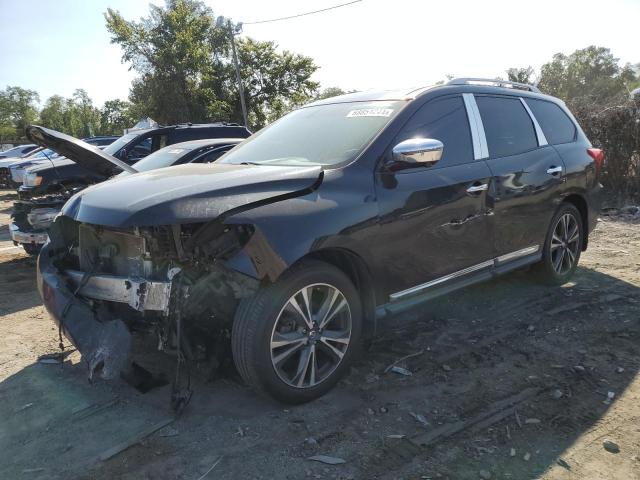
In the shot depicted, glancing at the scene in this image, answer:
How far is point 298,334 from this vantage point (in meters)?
2.95

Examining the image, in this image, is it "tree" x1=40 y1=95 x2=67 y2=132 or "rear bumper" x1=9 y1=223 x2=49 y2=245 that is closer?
"rear bumper" x1=9 y1=223 x2=49 y2=245

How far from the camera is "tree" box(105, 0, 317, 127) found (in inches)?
1345

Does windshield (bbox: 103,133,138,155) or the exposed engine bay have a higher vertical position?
windshield (bbox: 103,133,138,155)

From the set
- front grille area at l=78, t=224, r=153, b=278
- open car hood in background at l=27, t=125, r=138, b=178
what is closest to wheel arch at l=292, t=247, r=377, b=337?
front grille area at l=78, t=224, r=153, b=278

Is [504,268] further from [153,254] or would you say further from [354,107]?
[153,254]

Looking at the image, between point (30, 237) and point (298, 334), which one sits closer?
point (298, 334)

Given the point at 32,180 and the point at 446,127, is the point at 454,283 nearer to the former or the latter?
the point at 446,127

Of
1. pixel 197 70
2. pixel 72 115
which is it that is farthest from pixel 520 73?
pixel 72 115

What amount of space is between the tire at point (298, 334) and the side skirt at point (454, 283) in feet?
0.91

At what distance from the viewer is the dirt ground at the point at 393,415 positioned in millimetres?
2500

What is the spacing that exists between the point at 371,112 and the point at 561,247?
8.54ft

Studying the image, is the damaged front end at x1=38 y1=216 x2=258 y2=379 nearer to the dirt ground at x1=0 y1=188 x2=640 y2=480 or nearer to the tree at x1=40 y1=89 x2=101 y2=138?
the dirt ground at x1=0 y1=188 x2=640 y2=480

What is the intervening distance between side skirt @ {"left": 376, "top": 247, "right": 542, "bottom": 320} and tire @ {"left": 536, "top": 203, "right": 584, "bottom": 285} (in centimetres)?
19

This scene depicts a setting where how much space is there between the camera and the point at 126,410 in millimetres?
3057
